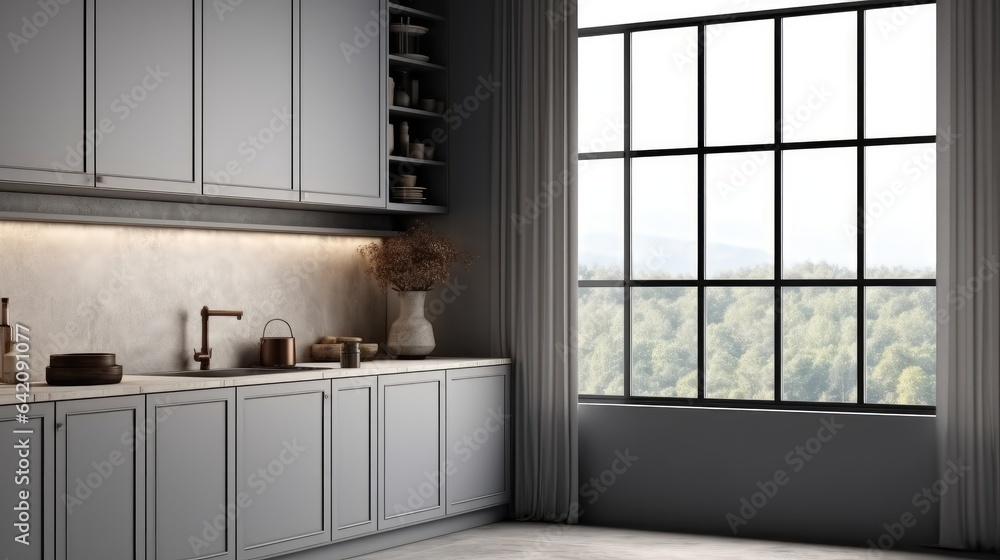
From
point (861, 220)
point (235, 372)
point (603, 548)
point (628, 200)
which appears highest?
point (628, 200)

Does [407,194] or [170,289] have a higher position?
[407,194]

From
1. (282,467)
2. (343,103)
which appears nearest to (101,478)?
(282,467)

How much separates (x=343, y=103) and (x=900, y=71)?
274cm

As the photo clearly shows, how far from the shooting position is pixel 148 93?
183 inches

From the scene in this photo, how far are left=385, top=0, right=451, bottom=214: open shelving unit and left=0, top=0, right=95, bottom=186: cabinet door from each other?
212 centimetres

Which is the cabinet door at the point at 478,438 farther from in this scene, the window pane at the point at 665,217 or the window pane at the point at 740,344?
the window pane at the point at 740,344

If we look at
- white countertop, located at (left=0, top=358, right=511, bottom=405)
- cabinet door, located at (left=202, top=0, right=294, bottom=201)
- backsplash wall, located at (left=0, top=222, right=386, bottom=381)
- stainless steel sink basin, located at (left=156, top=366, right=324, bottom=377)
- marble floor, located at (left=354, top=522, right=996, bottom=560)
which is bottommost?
marble floor, located at (left=354, top=522, right=996, bottom=560)

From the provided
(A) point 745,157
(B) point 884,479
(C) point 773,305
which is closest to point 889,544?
(B) point 884,479

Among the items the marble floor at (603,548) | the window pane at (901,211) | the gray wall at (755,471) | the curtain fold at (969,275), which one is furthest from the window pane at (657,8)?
the marble floor at (603,548)

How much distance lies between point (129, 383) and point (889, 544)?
3579 millimetres

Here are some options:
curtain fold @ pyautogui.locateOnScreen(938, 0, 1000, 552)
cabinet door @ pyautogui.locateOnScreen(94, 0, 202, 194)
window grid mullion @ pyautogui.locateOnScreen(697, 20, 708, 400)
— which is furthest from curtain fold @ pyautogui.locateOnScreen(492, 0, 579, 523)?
cabinet door @ pyautogui.locateOnScreen(94, 0, 202, 194)

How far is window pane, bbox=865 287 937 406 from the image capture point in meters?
5.54

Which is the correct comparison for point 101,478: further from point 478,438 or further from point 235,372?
point 478,438

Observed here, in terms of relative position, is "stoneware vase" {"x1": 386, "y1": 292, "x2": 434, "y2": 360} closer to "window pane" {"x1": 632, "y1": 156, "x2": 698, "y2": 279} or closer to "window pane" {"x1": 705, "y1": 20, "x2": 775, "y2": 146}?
"window pane" {"x1": 632, "y1": 156, "x2": 698, "y2": 279}
